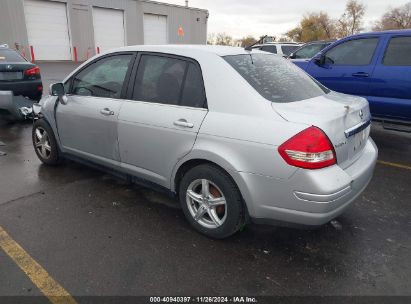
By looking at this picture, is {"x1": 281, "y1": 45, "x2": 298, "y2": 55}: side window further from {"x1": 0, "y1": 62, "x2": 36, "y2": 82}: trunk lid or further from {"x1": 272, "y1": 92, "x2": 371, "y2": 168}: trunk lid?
{"x1": 272, "y1": 92, "x2": 371, "y2": 168}: trunk lid

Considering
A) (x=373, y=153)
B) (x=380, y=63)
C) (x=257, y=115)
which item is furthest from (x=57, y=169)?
(x=380, y=63)

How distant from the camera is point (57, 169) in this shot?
15.4ft

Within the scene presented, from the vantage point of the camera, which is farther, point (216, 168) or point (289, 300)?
point (216, 168)

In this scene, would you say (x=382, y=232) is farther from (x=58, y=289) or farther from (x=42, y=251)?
(x=42, y=251)

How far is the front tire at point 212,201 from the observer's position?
2.80m

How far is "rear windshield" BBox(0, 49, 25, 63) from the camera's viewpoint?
725 cm

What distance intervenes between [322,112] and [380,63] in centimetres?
345

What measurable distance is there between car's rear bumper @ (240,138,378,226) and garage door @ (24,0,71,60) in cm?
2528

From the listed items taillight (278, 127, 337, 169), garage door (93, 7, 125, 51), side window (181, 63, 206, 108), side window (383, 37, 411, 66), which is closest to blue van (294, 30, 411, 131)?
side window (383, 37, 411, 66)

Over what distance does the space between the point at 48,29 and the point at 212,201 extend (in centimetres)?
2568

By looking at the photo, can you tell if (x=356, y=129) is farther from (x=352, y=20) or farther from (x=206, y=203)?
(x=352, y=20)

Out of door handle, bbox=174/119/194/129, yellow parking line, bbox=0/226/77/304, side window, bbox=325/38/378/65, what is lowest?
yellow parking line, bbox=0/226/77/304

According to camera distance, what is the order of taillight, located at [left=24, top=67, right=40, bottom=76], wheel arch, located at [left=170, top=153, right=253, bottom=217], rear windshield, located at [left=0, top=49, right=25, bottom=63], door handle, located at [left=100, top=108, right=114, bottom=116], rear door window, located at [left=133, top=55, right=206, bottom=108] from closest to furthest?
wheel arch, located at [left=170, top=153, right=253, bottom=217], rear door window, located at [left=133, top=55, right=206, bottom=108], door handle, located at [left=100, top=108, right=114, bottom=116], rear windshield, located at [left=0, top=49, right=25, bottom=63], taillight, located at [left=24, top=67, right=40, bottom=76]

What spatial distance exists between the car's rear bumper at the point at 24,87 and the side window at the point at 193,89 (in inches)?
220
